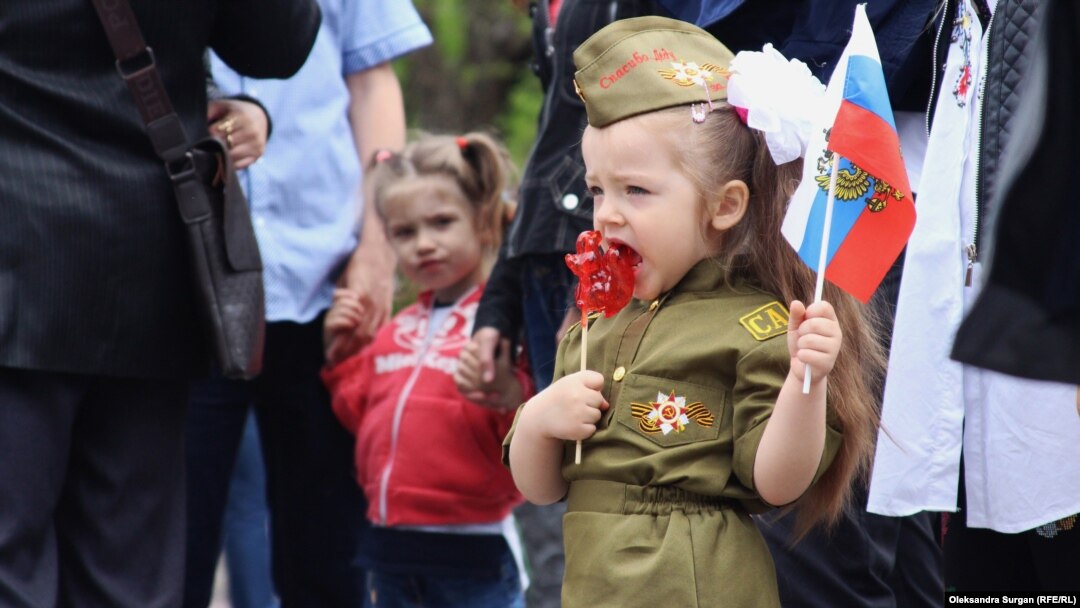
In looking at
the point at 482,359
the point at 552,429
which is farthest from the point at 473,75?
the point at 552,429

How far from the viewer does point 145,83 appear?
2.70 meters

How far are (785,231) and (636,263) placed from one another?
258 millimetres

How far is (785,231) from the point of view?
86.9 inches

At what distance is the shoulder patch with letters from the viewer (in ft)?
7.23

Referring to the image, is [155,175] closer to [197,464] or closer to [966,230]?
[197,464]

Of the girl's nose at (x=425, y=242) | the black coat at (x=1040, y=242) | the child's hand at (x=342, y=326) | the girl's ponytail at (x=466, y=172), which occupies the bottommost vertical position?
the child's hand at (x=342, y=326)

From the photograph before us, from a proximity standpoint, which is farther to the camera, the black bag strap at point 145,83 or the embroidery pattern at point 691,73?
the black bag strap at point 145,83

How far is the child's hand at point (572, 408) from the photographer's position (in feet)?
7.36

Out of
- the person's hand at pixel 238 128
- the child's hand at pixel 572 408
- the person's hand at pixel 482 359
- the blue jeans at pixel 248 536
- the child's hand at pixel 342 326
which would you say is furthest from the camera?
the blue jeans at pixel 248 536

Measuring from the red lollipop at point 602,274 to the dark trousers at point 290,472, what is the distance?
5.42ft

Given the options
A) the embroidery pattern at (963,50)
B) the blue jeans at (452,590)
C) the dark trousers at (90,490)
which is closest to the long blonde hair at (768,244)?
the embroidery pattern at (963,50)

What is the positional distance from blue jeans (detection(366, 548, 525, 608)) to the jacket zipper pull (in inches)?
60.2

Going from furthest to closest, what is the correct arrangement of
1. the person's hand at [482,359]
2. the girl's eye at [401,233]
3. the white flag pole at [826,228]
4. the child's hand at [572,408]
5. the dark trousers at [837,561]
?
the girl's eye at [401,233], the person's hand at [482,359], the dark trousers at [837,561], the child's hand at [572,408], the white flag pole at [826,228]

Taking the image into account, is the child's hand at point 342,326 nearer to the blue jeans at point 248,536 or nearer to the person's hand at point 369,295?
the person's hand at point 369,295
